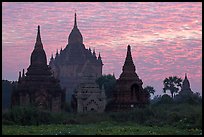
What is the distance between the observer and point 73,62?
64.2 m

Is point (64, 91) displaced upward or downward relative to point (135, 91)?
upward

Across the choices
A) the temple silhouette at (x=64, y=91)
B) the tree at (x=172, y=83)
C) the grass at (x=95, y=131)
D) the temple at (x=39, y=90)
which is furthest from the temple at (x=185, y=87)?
the grass at (x=95, y=131)

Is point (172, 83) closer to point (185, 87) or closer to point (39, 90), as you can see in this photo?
point (185, 87)

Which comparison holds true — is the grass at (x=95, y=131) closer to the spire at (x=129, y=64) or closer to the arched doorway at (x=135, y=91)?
the arched doorway at (x=135, y=91)

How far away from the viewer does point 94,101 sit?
42.9 meters

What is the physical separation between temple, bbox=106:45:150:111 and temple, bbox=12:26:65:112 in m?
4.56

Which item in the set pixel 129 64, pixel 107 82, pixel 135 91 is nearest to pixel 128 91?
pixel 135 91

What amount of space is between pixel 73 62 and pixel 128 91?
25672 mm

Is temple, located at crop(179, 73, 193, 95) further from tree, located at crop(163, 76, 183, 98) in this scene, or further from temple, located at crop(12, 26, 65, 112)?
temple, located at crop(12, 26, 65, 112)

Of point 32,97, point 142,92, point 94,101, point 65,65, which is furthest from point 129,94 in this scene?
point 65,65

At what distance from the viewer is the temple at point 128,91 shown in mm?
39031

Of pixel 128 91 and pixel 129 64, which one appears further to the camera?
pixel 129 64

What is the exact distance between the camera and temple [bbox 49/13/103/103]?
63844 millimetres

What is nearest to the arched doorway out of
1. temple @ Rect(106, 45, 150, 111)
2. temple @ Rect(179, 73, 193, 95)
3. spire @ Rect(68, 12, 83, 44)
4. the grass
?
temple @ Rect(106, 45, 150, 111)
